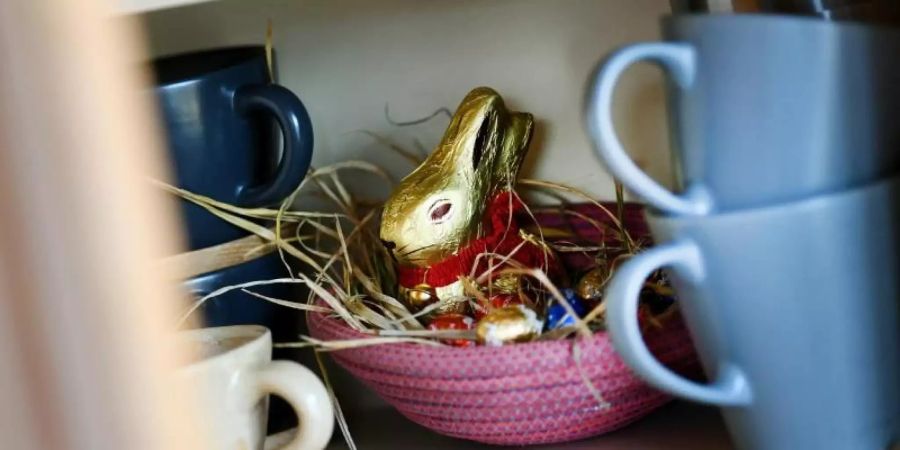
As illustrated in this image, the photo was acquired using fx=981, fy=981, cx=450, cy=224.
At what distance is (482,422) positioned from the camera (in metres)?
0.47

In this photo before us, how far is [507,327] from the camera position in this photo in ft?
1.51

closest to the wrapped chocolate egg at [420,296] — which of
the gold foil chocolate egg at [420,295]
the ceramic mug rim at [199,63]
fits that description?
the gold foil chocolate egg at [420,295]

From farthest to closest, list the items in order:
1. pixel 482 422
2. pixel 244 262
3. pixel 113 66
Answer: pixel 244 262
pixel 482 422
pixel 113 66

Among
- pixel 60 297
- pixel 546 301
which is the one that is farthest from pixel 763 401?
pixel 60 297

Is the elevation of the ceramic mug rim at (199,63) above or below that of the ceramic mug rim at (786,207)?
above

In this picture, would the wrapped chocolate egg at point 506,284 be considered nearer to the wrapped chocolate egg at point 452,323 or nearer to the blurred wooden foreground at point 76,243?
the wrapped chocolate egg at point 452,323

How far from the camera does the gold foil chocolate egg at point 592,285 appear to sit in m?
0.51

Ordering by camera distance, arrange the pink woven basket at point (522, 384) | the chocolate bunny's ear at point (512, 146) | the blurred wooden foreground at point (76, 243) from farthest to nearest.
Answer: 1. the chocolate bunny's ear at point (512, 146)
2. the pink woven basket at point (522, 384)
3. the blurred wooden foreground at point (76, 243)

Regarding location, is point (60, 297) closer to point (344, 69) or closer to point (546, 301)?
point (546, 301)

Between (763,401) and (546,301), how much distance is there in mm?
155

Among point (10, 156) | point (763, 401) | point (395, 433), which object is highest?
point (10, 156)

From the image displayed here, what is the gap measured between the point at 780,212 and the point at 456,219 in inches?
8.1

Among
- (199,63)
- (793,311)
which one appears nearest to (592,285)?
(793,311)

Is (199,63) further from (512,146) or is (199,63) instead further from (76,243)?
(76,243)
